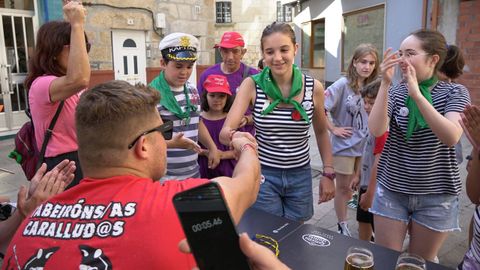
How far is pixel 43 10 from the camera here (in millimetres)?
7672

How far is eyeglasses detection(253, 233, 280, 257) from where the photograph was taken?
5.19 ft

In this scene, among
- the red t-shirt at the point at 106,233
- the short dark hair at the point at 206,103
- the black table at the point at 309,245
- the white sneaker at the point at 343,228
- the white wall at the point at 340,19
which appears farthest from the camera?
the white wall at the point at 340,19

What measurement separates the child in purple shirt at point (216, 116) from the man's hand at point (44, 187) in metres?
1.48

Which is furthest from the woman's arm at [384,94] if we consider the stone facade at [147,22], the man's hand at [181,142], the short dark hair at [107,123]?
the stone facade at [147,22]

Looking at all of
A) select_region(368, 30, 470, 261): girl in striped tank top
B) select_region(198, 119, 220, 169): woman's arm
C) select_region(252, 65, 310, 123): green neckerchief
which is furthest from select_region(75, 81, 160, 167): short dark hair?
select_region(198, 119, 220, 169): woman's arm

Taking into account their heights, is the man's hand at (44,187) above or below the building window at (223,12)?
below

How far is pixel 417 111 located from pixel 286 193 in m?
0.89

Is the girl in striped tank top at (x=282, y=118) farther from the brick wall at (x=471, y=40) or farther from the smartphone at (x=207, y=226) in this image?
the brick wall at (x=471, y=40)

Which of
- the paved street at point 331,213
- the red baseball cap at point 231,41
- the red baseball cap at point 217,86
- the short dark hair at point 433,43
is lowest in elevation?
the paved street at point 331,213

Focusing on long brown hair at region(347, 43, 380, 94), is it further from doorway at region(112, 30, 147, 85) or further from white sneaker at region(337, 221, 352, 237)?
doorway at region(112, 30, 147, 85)

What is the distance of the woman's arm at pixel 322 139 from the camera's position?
2.43 metres

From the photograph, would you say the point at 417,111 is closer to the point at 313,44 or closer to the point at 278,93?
the point at 278,93

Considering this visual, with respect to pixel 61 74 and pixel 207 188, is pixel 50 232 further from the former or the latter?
pixel 61 74

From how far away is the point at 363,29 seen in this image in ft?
32.1
